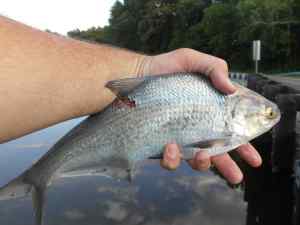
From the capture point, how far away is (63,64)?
10.5 ft

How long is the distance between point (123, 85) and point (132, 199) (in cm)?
248

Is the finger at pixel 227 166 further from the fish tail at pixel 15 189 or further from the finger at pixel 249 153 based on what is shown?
the fish tail at pixel 15 189

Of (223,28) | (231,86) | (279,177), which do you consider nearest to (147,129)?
(231,86)

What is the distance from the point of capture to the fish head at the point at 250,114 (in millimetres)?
2875

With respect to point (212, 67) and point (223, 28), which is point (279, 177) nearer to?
point (212, 67)

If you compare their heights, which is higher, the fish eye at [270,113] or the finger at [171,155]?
the fish eye at [270,113]

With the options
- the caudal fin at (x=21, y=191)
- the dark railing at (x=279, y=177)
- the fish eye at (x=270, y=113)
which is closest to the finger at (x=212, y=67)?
the fish eye at (x=270, y=113)

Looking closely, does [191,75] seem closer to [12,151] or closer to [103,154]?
[103,154]

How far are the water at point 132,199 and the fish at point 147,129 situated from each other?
1.77m

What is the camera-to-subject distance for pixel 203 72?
3.12 metres

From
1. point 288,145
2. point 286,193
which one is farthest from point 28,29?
point 288,145

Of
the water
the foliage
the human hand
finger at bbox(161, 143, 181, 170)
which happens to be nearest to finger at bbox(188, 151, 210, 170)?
the human hand

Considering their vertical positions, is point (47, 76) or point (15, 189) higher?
point (47, 76)

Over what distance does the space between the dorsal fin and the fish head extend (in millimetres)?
587
